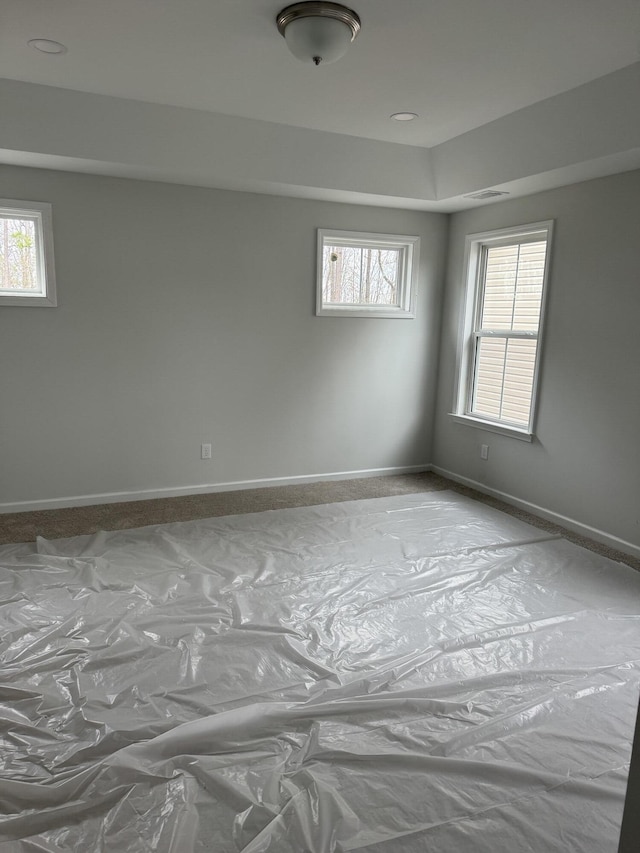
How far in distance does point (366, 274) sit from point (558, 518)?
2.52 metres

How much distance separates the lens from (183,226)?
4.26m

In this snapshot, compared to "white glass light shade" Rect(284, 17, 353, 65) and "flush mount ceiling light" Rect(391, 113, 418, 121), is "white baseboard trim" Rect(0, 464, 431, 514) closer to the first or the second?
"flush mount ceiling light" Rect(391, 113, 418, 121)

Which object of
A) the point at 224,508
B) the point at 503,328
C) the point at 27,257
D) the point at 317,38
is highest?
the point at 317,38

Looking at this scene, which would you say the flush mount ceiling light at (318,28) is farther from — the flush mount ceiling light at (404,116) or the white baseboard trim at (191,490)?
the white baseboard trim at (191,490)

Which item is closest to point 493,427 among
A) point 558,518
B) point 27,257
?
point 558,518

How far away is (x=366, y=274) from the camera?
5074 mm

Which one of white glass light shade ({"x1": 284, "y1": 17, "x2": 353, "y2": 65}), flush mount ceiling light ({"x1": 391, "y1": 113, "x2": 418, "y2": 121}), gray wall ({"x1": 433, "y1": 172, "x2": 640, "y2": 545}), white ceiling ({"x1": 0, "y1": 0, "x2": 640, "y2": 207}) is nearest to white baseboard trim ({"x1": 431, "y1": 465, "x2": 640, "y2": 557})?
gray wall ({"x1": 433, "y1": 172, "x2": 640, "y2": 545})

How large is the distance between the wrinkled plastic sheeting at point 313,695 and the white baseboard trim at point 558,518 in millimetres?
234

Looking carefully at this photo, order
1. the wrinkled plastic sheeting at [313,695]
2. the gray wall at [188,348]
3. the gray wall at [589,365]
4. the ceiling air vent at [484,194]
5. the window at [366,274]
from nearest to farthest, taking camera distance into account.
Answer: the wrinkled plastic sheeting at [313,695] < the gray wall at [589,365] < the gray wall at [188,348] < the ceiling air vent at [484,194] < the window at [366,274]

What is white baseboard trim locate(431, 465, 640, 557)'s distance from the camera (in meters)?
3.68

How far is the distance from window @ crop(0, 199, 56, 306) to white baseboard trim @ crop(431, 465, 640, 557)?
11.6 ft

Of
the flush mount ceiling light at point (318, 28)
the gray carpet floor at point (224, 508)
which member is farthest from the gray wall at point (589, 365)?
the flush mount ceiling light at point (318, 28)

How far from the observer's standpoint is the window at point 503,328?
4340 mm

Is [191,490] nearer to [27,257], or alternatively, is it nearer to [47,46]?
[27,257]
